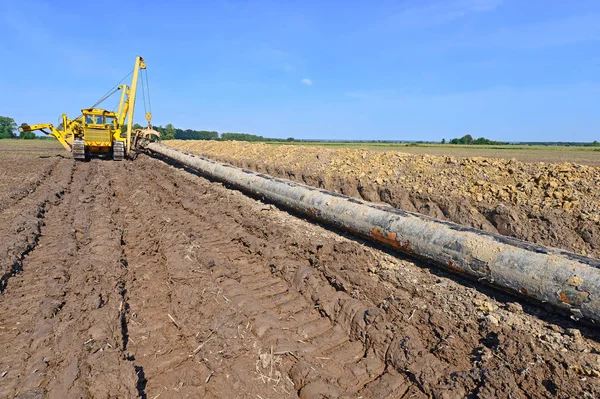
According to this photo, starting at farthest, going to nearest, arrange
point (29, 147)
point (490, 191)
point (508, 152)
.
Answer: point (29, 147), point (508, 152), point (490, 191)

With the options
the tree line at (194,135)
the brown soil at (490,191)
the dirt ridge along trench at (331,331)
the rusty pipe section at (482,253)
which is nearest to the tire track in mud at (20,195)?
the dirt ridge along trench at (331,331)

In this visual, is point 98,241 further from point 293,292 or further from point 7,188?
point 7,188

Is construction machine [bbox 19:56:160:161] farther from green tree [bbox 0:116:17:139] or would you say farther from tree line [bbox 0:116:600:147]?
green tree [bbox 0:116:17:139]

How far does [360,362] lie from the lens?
9.99ft

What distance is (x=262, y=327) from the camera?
3.34 metres

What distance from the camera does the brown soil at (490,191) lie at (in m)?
5.57

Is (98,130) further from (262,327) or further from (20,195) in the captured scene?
(262,327)

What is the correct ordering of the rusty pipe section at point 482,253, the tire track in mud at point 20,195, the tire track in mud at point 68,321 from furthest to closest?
the tire track in mud at point 20,195, the rusty pipe section at point 482,253, the tire track in mud at point 68,321

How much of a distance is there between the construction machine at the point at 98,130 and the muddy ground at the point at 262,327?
45.0ft

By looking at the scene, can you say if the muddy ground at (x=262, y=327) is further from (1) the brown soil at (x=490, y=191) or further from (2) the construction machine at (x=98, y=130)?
(2) the construction machine at (x=98, y=130)

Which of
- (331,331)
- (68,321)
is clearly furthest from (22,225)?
(331,331)

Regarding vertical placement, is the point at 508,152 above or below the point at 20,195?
above

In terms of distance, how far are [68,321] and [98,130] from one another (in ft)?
55.9

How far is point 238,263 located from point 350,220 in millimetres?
1891
